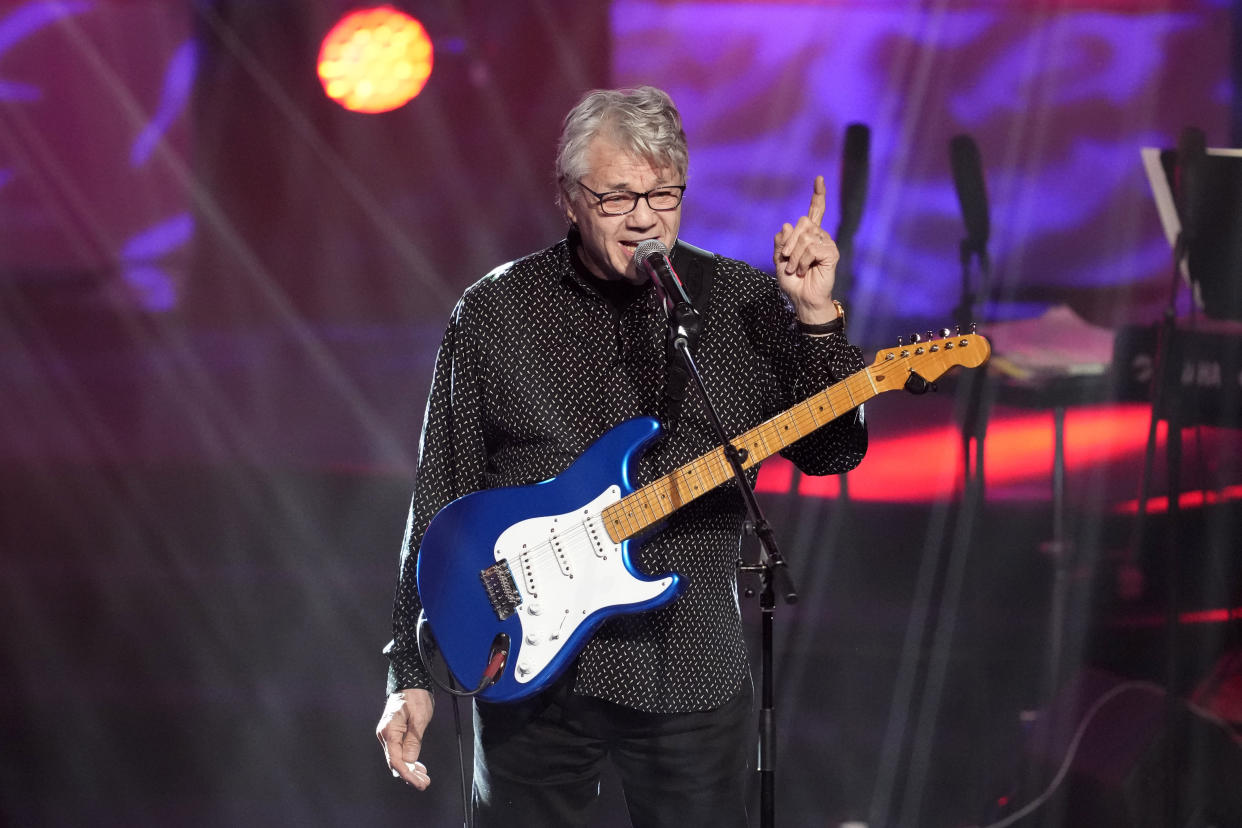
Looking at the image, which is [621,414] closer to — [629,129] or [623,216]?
[623,216]

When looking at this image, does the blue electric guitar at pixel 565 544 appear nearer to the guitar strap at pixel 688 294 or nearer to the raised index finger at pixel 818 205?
the guitar strap at pixel 688 294

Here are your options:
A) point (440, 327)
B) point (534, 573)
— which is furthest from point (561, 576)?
point (440, 327)

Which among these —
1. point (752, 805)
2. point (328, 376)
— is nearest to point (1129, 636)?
point (752, 805)

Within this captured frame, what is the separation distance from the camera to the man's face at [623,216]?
173 centimetres

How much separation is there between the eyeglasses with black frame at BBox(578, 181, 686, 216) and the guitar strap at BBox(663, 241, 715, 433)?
0.11 m

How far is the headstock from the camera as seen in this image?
1.67m

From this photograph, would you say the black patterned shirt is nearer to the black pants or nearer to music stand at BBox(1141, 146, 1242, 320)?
the black pants

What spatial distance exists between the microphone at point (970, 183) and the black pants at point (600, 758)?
2.16 metres

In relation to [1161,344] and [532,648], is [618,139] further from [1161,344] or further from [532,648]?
[1161,344]

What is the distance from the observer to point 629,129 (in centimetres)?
173

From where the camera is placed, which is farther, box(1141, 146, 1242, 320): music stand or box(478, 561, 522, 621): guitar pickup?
box(1141, 146, 1242, 320): music stand

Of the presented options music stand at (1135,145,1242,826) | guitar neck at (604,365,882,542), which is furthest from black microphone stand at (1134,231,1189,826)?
guitar neck at (604,365,882,542)

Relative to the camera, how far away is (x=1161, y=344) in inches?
137

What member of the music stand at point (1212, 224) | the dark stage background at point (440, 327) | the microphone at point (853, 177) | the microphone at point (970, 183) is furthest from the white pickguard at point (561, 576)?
the music stand at point (1212, 224)
